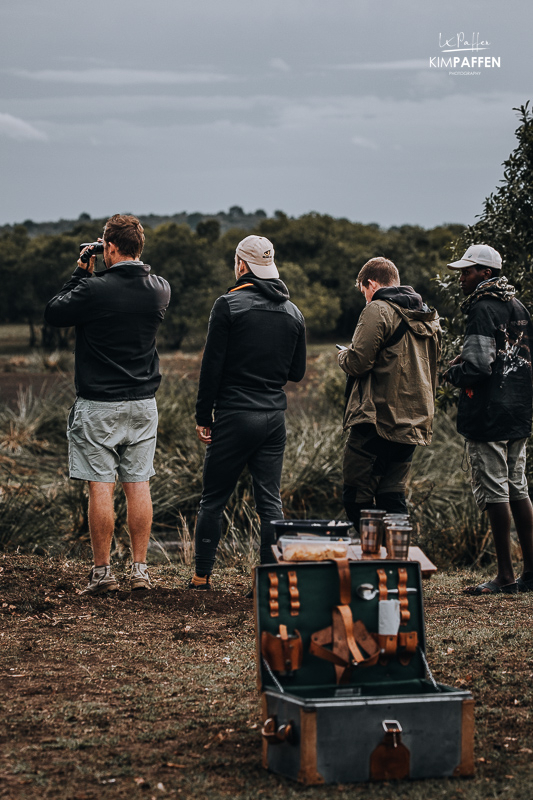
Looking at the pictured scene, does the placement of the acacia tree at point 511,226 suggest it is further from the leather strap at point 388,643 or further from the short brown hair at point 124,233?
the leather strap at point 388,643

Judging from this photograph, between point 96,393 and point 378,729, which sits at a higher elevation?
point 96,393

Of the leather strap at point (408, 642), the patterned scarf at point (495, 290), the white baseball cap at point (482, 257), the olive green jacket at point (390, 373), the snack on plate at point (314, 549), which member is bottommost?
the leather strap at point (408, 642)

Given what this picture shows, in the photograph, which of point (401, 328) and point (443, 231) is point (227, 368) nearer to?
point (401, 328)

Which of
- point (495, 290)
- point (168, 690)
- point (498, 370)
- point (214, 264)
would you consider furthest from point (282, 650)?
point (214, 264)

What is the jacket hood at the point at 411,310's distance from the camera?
5.13m

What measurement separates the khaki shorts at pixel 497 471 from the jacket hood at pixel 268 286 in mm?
1426

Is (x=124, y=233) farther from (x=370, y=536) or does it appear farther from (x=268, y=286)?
(x=370, y=536)

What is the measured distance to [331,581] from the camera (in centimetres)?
317

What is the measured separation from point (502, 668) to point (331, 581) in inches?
52.1

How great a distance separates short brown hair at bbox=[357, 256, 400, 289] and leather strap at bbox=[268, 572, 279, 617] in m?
2.52

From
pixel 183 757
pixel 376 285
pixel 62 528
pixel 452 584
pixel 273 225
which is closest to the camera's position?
pixel 183 757

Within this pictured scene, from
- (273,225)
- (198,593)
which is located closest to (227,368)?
(198,593)

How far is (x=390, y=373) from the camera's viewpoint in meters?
5.10

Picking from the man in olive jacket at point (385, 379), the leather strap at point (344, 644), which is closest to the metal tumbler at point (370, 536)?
the leather strap at point (344, 644)
